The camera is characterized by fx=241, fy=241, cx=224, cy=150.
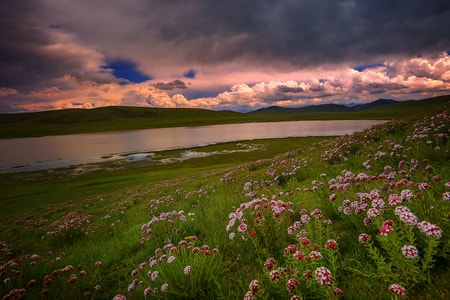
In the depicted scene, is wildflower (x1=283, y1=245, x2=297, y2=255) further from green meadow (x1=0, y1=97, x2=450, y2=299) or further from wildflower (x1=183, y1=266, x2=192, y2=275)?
wildflower (x1=183, y1=266, x2=192, y2=275)

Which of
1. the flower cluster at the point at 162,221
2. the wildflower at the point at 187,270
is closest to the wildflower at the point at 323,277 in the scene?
the wildflower at the point at 187,270

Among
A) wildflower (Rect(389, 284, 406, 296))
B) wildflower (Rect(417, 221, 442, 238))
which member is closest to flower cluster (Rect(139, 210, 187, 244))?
wildflower (Rect(389, 284, 406, 296))

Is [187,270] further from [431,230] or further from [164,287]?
[431,230]

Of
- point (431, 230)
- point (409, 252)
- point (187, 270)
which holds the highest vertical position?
point (431, 230)

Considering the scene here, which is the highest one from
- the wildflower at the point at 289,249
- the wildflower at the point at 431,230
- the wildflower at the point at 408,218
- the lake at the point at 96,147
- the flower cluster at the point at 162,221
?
the wildflower at the point at 408,218

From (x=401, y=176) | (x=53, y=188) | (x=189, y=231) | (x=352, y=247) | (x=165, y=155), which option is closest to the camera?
(x=352, y=247)

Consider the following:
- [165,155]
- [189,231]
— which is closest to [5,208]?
[189,231]

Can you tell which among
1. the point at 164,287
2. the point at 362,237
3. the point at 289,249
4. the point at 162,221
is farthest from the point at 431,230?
the point at 162,221

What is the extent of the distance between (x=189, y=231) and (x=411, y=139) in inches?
302

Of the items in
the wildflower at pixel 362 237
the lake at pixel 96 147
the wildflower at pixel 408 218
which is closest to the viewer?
the wildflower at pixel 408 218

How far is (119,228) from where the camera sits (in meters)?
10.1

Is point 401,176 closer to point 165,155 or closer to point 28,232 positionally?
point 28,232

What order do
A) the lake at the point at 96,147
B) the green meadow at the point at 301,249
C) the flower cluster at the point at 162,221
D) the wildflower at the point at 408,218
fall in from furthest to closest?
the lake at the point at 96,147
the flower cluster at the point at 162,221
the green meadow at the point at 301,249
the wildflower at the point at 408,218

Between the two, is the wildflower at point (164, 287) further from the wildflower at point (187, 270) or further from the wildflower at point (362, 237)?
the wildflower at point (362, 237)
